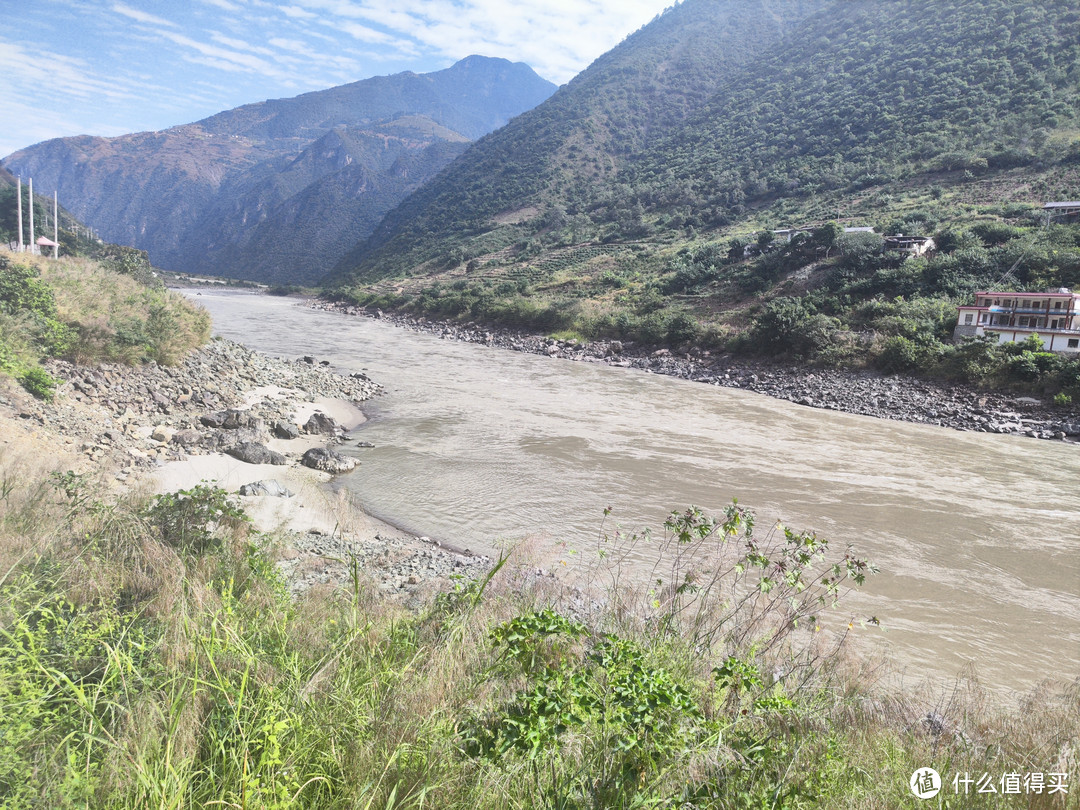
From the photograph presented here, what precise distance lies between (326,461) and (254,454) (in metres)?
1.22

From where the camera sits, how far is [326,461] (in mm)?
10422

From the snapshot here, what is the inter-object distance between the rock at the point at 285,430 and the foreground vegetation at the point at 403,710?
324 inches

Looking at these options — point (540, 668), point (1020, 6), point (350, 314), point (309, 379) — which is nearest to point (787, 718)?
point (540, 668)

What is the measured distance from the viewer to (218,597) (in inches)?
140

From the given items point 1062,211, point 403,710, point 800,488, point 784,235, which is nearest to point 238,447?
point 403,710

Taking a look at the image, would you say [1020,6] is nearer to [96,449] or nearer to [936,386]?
[936,386]

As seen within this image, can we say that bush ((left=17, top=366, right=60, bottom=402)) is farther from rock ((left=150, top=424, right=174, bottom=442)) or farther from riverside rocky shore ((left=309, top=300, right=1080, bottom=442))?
riverside rocky shore ((left=309, top=300, right=1080, bottom=442))

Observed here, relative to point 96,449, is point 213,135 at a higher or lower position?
higher

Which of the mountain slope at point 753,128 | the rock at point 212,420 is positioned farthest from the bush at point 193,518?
the mountain slope at point 753,128

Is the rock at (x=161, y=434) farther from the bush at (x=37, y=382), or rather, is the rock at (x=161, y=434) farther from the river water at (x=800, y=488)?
the river water at (x=800, y=488)

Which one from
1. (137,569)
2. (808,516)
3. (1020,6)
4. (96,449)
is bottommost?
(808,516)

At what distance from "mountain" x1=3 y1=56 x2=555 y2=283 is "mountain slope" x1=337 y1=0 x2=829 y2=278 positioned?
96.5 feet

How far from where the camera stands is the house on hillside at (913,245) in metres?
28.2

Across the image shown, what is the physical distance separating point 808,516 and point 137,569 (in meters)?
9.17
